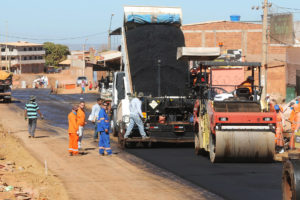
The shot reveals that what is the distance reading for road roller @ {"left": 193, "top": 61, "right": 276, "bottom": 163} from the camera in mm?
15938

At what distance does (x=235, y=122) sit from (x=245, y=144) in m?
0.62

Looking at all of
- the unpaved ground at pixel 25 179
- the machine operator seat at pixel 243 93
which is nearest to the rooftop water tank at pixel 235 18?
the unpaved ground at pixel 25 179

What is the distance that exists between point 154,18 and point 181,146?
219 inches

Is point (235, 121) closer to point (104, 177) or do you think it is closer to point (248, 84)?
point (248, 84)

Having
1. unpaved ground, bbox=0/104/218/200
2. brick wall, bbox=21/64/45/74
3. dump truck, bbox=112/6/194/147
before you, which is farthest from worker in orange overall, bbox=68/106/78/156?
brick wall, bbox=21/64/45/74

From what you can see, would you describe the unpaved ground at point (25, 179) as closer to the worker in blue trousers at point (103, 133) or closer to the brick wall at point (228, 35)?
the worker in blue trousers at point (103, 133)

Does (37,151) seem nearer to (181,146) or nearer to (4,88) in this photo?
(181,146)

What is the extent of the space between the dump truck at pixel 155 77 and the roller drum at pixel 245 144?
457cm

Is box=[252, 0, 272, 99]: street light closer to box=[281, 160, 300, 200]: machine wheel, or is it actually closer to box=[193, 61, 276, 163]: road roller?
box=[193, 61, 276, 163]: road roller

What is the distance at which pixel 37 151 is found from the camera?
20.0m

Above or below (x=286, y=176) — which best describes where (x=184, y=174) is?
below

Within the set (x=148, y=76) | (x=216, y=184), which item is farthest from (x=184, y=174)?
(x=148, y=76)

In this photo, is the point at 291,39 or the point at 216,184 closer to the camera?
the point at 216,184

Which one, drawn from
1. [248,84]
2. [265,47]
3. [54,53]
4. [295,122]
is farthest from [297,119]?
[54,53]
